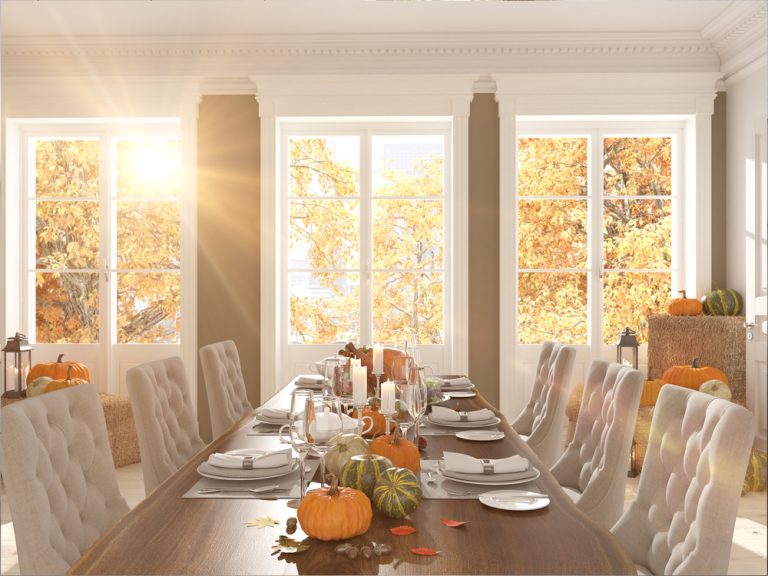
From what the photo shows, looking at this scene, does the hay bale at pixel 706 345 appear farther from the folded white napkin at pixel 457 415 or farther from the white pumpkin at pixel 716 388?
the folded white napkin at pixel 457 415

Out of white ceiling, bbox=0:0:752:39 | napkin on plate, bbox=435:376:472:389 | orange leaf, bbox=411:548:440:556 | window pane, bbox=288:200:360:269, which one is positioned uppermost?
white ceiling, bbox=0:0:752:39

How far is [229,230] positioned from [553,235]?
7.67ft

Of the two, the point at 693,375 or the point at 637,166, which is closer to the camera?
the point at 693,375

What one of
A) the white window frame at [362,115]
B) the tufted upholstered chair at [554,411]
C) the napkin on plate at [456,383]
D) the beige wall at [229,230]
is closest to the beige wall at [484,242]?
the white window frame at [362,115]

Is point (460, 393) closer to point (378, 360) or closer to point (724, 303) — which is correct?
point (378, 360)

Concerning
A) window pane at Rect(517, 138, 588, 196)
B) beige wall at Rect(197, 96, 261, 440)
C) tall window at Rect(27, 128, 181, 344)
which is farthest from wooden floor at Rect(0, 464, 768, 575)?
window pane at Rect(517, 138, 588, 196)

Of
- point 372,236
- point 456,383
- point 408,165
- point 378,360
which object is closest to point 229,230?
point 372,236

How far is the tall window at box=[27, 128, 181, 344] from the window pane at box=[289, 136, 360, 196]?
2.96 feet

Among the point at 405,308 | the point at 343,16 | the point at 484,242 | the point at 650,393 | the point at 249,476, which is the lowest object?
the point at 650,393

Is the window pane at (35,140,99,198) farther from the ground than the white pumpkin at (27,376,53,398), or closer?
farther from the ground

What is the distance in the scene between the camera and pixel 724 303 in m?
4.84

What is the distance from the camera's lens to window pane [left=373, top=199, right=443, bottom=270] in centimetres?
532

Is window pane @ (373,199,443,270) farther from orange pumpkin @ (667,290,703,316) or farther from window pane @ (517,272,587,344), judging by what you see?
orange pumpkin @ (667,290,703,316)

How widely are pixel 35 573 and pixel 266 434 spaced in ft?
2.92
